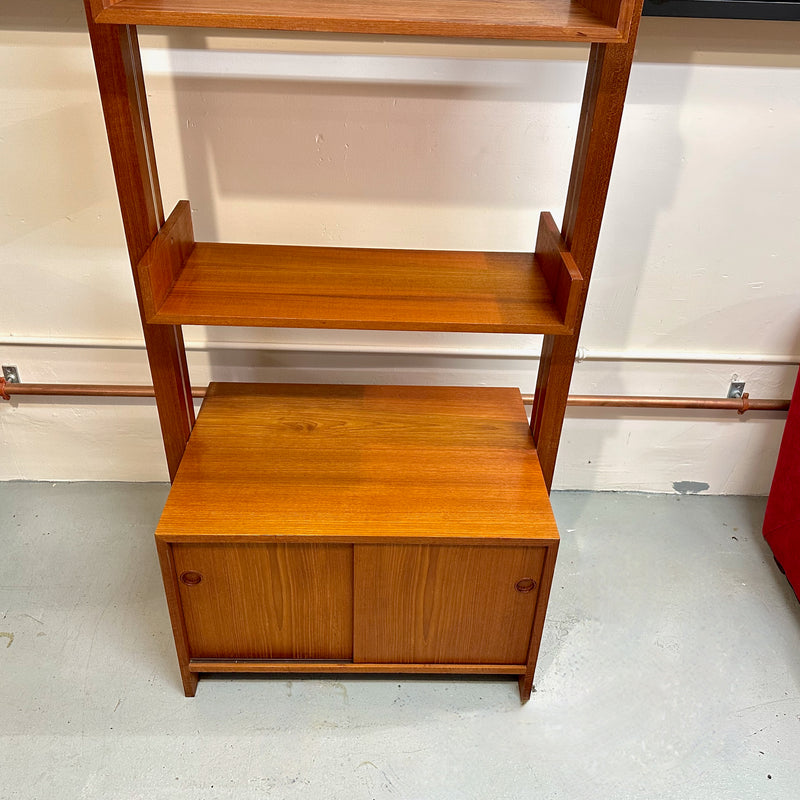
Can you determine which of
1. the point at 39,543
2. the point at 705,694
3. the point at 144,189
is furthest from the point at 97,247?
the point at 705,694

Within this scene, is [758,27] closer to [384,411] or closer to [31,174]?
[384,411]

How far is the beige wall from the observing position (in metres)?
1.89

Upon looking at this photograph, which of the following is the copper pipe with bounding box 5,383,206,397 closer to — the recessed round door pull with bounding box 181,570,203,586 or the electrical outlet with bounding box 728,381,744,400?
the recessed round door pull with bounding box 181,570,203,586

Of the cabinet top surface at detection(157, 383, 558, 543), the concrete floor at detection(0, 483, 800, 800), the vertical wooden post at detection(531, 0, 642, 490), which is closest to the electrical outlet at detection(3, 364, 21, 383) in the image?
the concrete floor at detection(0, 483, 800, 800)

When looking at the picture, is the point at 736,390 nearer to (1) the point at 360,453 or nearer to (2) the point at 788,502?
(2) the point at 788,502

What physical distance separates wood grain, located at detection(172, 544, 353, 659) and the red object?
4.28 ft

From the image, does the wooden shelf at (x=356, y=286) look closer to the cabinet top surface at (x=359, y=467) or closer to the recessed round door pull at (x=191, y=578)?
the cabinet top surface at (x=359, y=467)

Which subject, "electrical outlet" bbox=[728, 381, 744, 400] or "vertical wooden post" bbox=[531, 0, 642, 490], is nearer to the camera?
"vertical wooden post" bbox=[531, 0, 642, 490]

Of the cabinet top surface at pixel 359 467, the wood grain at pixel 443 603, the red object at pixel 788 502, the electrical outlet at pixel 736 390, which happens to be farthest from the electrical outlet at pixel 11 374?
the red object at pixel 788 502

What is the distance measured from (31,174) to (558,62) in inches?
53.7

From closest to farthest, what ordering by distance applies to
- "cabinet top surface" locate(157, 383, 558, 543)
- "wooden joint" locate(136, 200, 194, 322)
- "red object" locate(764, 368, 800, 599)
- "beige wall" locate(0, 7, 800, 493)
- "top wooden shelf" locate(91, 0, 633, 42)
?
"top wooden shelf" locate(91, 0, 633, 42) → "wooden joint" locate(136, 200, 194, 322) → "cabinet top surface" locate(157, 383, 558, 543) → "beige wall" locate(0, 7, 800, 493) → "red object" locate(764, 368, 800, 599)

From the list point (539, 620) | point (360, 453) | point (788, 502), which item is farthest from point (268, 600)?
point (788, 502)

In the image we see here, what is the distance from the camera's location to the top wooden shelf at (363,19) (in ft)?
4.33

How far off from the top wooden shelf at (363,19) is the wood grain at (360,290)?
1.78 feet
